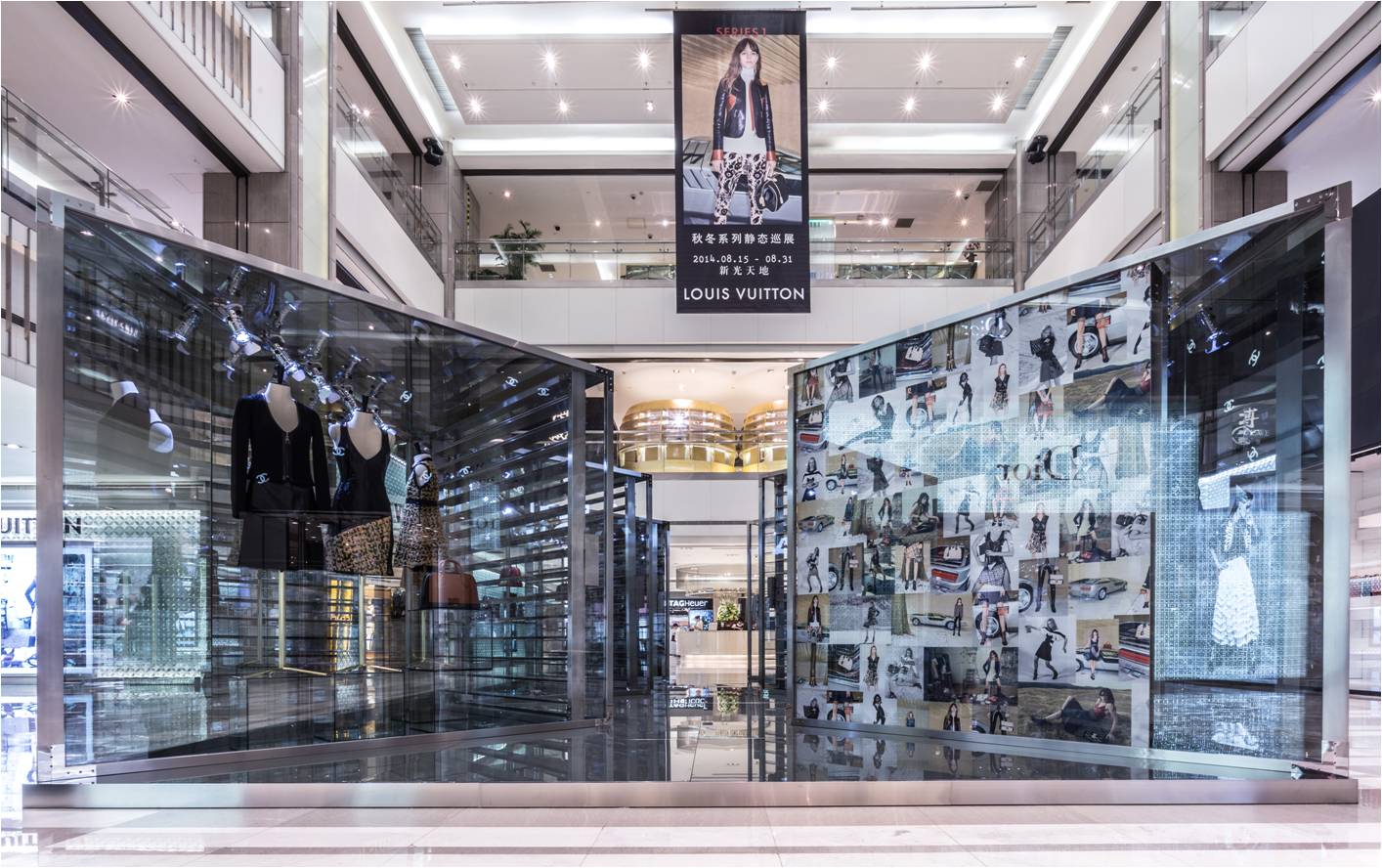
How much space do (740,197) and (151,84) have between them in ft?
16.0

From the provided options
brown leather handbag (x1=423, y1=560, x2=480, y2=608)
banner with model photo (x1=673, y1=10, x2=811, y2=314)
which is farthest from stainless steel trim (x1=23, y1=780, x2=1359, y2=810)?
banner with model photo (x1=673, y1=10, x2=811, y2=314)

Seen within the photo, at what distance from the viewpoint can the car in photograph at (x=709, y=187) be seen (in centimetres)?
917

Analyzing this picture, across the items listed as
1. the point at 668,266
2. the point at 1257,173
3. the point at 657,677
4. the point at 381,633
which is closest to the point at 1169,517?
the point at 381,633

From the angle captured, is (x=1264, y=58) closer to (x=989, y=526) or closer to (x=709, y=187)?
(x=709, y=187)

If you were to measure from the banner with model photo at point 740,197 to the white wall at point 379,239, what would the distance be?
377 cm

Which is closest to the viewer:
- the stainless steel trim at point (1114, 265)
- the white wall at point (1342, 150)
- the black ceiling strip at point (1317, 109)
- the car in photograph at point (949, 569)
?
the stainless steel trim at point (1114, 265)

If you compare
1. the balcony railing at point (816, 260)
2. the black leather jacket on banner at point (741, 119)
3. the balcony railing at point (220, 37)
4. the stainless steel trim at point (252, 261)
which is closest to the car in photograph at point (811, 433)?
the stainless steel trim at point (252, 261)

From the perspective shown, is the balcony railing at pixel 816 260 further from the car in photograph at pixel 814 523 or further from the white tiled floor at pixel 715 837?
the white tiled floor at pixel 715 837

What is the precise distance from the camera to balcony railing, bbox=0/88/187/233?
6.02 meters

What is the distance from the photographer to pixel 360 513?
5211mm

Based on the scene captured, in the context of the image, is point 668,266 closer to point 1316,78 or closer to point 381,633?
point 1316,78

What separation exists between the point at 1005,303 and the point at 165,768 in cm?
457

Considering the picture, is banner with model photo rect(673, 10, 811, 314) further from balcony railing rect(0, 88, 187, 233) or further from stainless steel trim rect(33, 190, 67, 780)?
stainless steel trim rect(33, 190, 67, 780)

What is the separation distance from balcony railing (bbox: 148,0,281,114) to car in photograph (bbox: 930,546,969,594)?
6442 mm
